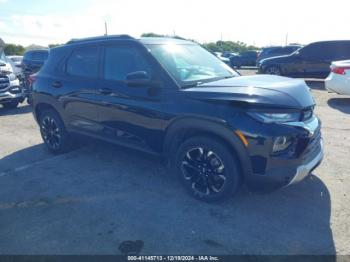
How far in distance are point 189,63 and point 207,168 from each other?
56.6 inches

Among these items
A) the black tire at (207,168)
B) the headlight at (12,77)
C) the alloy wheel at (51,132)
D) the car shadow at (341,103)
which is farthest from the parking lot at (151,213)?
the headlight at (12,77)

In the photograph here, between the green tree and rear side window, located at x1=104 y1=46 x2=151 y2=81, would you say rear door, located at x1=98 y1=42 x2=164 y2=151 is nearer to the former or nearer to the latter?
rear side window, located at x1=104 y1=46 x2=151 y2=81

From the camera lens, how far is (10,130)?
7.30m

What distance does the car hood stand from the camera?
3055 millimetres

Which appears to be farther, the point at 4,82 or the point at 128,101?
the point at 4,82

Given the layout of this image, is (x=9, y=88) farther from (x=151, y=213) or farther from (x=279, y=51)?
(x=279, y=51)

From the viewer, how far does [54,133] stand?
543 cm

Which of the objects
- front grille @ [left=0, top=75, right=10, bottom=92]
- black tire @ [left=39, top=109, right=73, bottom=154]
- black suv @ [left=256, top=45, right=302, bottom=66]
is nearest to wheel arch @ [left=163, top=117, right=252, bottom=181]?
black tire @ [left=39, top=109, right=73, bottom=154]

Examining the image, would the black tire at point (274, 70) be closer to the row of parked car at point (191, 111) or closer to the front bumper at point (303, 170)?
the row of parked car at point (191, 111)

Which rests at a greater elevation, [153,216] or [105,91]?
[105,91]

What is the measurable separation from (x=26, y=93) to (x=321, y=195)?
9447 mm

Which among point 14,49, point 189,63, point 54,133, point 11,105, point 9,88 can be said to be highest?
point 14,49

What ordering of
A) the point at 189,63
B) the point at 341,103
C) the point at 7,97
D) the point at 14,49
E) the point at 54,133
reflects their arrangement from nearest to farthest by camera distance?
the point at 189,63 < the point at 54,133 < the point at 341,103 < the point at 7,97 < the point at 14,49

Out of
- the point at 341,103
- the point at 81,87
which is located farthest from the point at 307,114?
the point at 341,103
